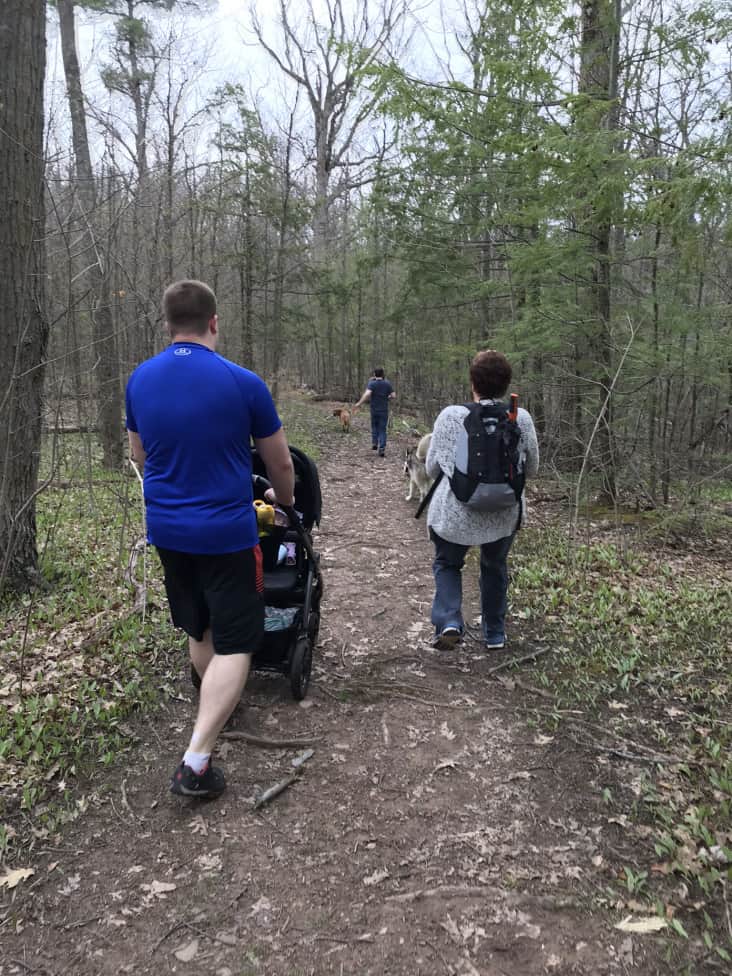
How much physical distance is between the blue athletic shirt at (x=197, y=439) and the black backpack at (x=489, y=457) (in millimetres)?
1670

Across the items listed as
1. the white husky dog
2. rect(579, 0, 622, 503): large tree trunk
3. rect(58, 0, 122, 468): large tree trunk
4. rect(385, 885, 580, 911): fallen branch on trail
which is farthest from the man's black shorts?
rect(58, 0, 122, 468): large tree trunk

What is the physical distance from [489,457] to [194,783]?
101 inches

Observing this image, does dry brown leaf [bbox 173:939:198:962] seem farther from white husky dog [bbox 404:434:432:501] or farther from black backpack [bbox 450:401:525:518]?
white husky dog [bbox 404:434:432:501]

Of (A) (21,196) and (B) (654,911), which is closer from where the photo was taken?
(B) (654,911)

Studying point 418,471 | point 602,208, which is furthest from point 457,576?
point 418,471

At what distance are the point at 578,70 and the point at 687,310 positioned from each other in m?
3.43

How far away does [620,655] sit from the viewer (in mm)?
4672

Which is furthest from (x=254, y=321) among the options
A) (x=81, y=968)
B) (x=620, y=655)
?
(x=81, y=968)

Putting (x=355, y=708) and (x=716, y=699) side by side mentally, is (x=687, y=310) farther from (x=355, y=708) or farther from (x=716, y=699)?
(x=355, y=708)

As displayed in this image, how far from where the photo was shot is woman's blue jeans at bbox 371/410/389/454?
14398 millimetres

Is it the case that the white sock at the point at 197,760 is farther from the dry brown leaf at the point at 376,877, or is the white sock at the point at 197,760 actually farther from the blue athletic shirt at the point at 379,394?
the blue athletic shirt at the point at 379,394

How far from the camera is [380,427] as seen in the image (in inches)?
572

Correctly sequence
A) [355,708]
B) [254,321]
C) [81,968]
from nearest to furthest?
[81,968] < [355,708] < [254,321]

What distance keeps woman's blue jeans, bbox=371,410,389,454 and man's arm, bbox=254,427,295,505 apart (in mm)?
11267
